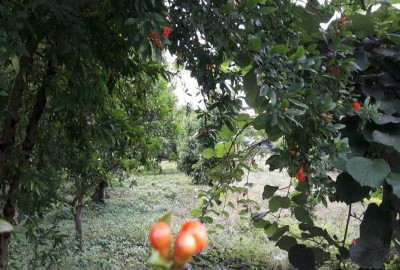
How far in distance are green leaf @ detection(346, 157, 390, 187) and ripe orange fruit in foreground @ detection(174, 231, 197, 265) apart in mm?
1121

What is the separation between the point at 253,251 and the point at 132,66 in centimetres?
339

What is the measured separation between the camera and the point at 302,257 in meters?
1.76

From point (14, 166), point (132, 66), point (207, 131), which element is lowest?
point (14, 166)

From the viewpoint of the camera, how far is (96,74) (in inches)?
83.1

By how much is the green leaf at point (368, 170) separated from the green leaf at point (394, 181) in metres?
0.02

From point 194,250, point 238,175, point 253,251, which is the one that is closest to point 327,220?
point 253,251

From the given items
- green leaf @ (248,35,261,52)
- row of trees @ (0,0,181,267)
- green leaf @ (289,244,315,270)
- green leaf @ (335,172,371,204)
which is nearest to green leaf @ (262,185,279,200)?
green leaf @ (289,244,315,270)

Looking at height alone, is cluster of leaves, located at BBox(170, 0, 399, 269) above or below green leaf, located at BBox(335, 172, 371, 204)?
above

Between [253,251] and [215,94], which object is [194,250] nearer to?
[215,94]

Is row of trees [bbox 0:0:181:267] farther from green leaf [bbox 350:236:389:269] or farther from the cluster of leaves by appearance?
green leaf [bbox 350:236:389:269]

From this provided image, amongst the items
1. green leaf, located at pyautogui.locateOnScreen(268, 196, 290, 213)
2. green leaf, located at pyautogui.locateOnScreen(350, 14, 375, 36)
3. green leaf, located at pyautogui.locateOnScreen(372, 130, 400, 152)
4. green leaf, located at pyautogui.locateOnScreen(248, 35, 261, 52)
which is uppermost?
green leaf, located at pyautogui.locateOnScreen(350, 14, 375, 36)

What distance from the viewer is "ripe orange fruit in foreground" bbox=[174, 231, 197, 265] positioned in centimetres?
31

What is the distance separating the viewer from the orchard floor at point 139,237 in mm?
4027

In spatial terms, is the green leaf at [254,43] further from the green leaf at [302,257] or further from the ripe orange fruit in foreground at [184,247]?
the green leaf at [302,257]
